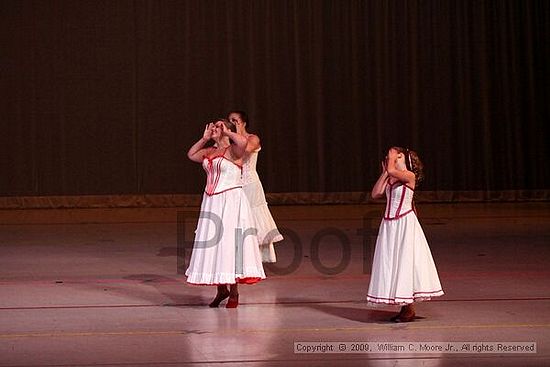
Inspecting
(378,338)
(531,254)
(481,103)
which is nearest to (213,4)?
(481,103)

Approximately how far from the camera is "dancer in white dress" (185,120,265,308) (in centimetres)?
781

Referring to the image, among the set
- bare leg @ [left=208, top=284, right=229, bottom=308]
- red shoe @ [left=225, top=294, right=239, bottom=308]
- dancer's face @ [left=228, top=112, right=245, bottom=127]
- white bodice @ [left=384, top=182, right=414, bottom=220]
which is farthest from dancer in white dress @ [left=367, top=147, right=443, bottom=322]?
dancer's face @ [left=228, top=112, right=245, bottom=127]

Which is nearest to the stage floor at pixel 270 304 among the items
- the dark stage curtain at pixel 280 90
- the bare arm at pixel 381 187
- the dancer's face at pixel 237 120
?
the bare arm at pixel 381 187

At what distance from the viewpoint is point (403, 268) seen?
7152 mm

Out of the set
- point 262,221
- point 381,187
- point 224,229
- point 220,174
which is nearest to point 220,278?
point 224,229

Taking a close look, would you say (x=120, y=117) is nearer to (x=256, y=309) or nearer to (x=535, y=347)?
(x=256, y=309)

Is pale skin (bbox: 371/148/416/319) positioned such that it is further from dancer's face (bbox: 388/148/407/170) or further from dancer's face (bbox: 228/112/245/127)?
dancer's face (bbox: 228/112/245/127)

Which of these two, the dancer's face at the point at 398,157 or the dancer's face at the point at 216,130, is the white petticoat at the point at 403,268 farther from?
the dancer's face at the point at 216,130

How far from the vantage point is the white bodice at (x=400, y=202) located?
7332 millimetres

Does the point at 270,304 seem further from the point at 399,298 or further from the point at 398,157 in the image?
the point at 398,157

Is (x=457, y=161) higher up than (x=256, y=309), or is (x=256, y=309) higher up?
(x=457, y=161)

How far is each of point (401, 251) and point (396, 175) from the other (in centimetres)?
52

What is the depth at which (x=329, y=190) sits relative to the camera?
18.2 meters

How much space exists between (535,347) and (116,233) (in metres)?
7.98
